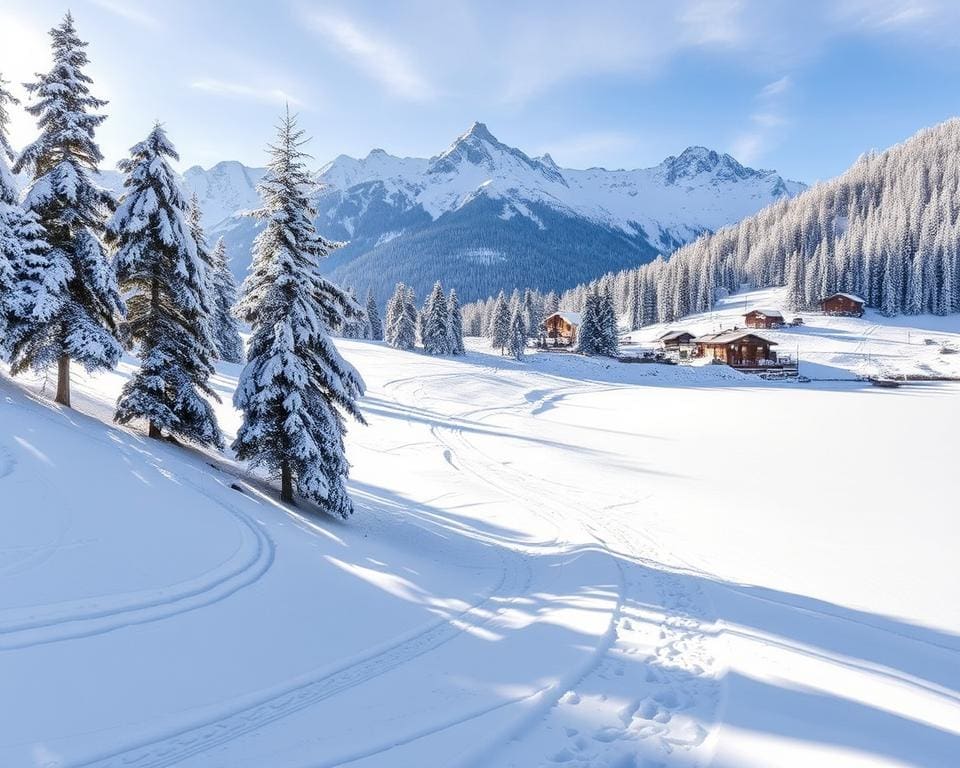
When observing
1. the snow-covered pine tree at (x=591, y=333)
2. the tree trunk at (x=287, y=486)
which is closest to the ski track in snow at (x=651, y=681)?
the tree trunk at (x=287, y=486)

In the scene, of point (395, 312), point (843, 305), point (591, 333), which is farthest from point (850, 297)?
point (395, 312)

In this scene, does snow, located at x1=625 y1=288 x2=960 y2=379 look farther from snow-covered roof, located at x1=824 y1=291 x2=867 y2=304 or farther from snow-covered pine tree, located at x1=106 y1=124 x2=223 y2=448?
snow-covered pine tree, located at x1=106 y1=124 x2=223 y2=448

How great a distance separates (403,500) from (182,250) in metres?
11.4

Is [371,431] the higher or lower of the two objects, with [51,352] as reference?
lower

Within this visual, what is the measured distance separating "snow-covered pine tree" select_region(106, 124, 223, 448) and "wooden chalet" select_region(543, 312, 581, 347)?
323 feet

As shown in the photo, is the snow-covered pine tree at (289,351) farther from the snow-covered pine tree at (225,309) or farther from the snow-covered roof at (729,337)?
the snow-covered roof at (729,337)

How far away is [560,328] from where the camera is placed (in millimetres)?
119188

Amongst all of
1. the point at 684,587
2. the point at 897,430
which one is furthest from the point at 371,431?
the point at 897,430

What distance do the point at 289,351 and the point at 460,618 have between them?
8.88 metres

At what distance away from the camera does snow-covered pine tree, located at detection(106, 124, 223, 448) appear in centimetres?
1606

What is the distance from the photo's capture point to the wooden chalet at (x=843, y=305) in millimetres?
114312

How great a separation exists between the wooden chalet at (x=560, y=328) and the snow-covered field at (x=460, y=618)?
93538 mm

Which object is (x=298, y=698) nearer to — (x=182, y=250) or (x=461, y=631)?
(x=461, y=631)

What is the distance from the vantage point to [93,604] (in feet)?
22.2
